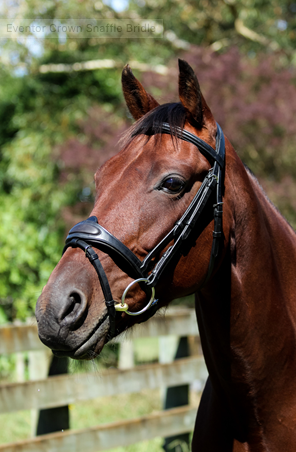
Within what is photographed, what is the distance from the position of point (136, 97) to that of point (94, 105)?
8997 millimetres

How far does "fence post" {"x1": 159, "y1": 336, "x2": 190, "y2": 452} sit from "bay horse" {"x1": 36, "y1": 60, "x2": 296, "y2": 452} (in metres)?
2.28

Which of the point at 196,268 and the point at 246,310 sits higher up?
the point at 196,268

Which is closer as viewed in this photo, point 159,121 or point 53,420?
point 159,121

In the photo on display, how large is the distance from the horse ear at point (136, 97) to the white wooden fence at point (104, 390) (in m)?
1.40

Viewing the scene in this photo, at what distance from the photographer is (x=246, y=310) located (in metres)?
1.90

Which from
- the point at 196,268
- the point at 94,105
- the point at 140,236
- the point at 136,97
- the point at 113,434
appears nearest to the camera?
the point at 140,236

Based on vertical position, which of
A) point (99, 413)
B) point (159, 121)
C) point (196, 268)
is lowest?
point (99, 413)

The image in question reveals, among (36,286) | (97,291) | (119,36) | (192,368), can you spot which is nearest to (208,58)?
(119,36)

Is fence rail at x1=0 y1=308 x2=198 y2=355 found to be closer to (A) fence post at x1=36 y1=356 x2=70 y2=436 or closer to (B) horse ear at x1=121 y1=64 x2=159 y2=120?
(A) fence post at x1=36 y1=356 x2=70 y2=436

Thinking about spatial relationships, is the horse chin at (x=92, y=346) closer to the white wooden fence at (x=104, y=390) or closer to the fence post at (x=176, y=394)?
the white wooden fence at (x=104, y=390)

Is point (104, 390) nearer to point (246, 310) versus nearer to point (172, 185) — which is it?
point (246, 310)

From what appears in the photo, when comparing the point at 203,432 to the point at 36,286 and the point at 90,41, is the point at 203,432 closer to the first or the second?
the point at 36,286

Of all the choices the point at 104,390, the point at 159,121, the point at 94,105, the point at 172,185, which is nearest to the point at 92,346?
the point at 172,185

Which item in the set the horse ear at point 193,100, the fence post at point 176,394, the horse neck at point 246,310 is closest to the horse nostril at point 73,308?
the horse neck at point 246,310
